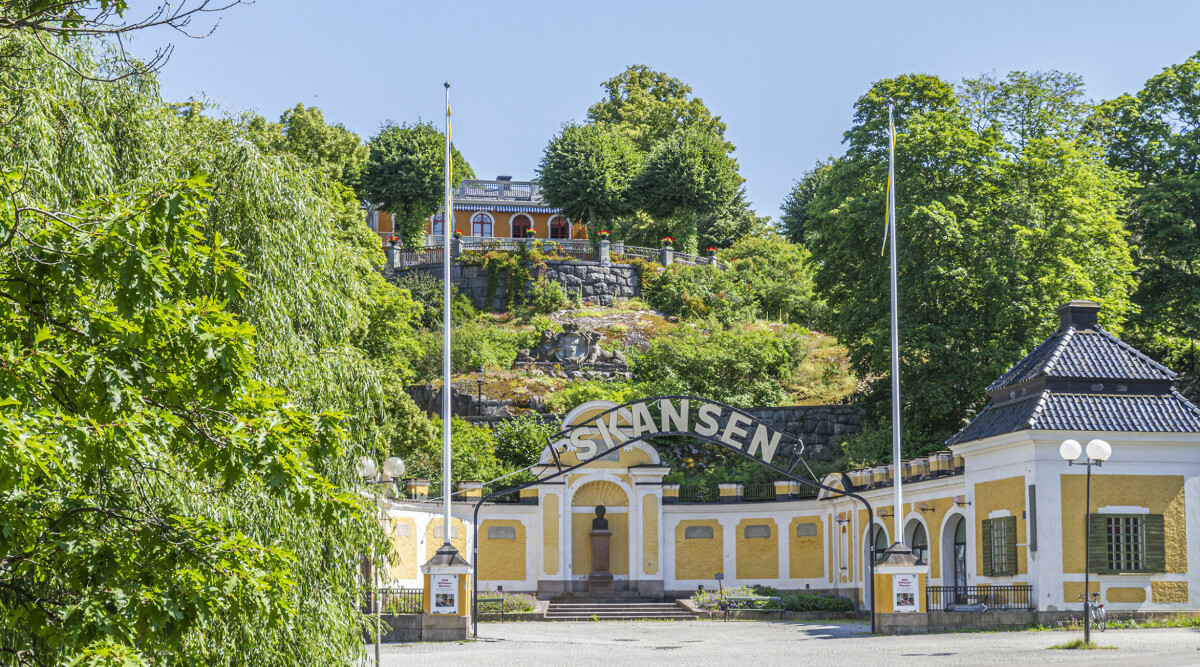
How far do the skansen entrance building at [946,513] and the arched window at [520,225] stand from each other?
40035mm

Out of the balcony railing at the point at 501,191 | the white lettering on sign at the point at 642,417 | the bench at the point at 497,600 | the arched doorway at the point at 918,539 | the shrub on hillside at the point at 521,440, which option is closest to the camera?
the white lettering on sign at the point at 642,417

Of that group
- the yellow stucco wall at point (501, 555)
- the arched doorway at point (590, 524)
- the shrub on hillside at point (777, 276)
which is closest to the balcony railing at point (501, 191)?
the shrub on hillside at point (777, 276)

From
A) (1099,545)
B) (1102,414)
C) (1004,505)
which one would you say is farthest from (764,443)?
(1099,545)

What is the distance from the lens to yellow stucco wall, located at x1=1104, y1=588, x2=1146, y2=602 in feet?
82.3

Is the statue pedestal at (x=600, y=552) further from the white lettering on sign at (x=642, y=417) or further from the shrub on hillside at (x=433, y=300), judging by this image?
the shrub on hillside at (x=433, y=300)

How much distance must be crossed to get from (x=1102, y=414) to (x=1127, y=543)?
99.1 inches

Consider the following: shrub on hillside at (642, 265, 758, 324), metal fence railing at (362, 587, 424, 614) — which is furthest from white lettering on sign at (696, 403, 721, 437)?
shrub on hillside at (642, 265, 758, 324)

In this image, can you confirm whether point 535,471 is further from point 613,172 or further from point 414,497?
point 613,172

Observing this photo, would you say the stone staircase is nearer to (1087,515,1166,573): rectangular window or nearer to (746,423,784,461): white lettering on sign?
(746,423,784,461): white lettering on sign

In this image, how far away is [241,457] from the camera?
8094 mm

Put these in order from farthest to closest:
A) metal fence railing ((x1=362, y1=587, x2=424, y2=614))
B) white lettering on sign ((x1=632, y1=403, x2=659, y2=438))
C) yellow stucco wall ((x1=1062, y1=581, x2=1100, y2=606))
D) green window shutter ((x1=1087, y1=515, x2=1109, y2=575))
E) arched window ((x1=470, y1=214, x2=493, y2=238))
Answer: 1. arched window ((x1=470, y1=214, x2=493, y2=238))
2. white lettering on sign ((x1=632, y1=403, x2=659, y2=438))
3. metal fence railing ((x1=362, y1=587, x2=424, y2=614))
4. green window shutter ((x1=1087, y1=515, x2=1109, y2=575))
5. yellow stucco wall ((x1=1062, y1=581, x2=1100, y2=606))

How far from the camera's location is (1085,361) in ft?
87.1

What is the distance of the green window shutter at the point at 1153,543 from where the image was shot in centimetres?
2517

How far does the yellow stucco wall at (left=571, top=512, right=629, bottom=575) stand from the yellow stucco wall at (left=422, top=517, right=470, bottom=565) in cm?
319
